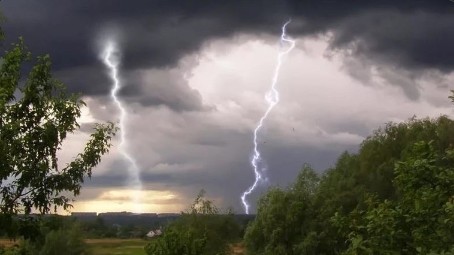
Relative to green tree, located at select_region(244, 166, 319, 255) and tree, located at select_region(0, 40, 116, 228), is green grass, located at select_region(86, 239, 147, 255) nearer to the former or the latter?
green tree, located at select_region(244, 166, 319, 255)

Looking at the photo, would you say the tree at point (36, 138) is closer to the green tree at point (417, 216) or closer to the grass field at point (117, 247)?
the green tree at point (417, 216)

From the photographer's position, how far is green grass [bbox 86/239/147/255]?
96.9 meters

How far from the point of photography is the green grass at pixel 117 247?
96938mm

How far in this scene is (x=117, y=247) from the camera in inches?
4190

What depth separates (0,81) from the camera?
419 inches

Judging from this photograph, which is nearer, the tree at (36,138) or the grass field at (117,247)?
the tree at (36,138)

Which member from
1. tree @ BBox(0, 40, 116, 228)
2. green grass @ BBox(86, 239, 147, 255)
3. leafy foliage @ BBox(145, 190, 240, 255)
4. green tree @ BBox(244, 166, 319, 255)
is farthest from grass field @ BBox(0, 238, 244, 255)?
tree @ BBox(0, 40, 116, 228)

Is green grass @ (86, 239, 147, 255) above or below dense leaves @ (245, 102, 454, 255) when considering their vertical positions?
below

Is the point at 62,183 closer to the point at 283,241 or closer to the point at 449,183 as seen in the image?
the point at 449,183

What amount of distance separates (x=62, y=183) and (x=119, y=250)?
309 ft

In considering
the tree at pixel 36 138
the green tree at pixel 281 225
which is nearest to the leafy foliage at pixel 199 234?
the green tree at pixel 281 225

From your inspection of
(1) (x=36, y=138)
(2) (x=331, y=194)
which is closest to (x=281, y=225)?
(2) (x=331, y=194)

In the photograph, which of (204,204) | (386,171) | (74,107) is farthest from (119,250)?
(74,107)

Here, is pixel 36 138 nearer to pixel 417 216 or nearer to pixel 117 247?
pixel 417 216
